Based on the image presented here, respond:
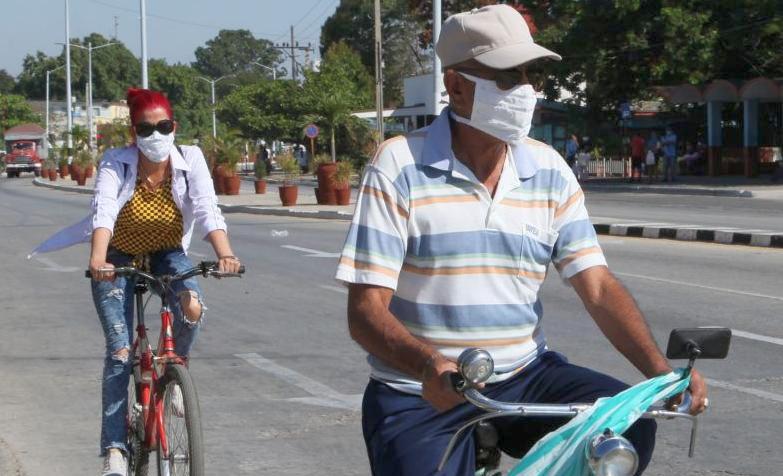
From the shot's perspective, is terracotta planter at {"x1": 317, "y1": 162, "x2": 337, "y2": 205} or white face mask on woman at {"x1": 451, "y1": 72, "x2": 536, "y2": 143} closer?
white face mask on woman at {"x1": 451, "y1": 72, "x2": 536, "y2": 143}

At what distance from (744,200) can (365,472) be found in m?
Answer: 26.9

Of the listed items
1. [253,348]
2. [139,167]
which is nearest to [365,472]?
[139,167]

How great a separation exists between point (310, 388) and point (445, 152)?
532 cm

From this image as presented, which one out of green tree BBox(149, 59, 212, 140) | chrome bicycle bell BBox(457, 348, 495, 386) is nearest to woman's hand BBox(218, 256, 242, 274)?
chrome bicycle bell BBox(457, 348, 495, 386)

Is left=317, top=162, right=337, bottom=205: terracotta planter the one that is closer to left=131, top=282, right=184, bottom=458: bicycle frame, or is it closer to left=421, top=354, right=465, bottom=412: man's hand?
left=131, top=282, right=184, bottom=458: bicycle frame

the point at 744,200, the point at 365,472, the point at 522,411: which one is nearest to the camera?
the point at 522,411

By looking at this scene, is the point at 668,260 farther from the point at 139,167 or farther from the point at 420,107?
the point at 420,107

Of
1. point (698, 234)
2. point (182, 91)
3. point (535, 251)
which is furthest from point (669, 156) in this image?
point (182, 91)

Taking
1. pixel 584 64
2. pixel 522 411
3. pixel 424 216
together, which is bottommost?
pixel 522 411

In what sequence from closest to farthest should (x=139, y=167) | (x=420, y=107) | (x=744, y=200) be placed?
(x=139, y=167), (x=744, y=200), (x=420, y=107)

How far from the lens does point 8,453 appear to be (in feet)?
22.7

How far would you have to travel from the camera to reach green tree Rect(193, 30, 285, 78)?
18612 centimetres

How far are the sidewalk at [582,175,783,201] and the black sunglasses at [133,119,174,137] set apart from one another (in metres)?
27.8

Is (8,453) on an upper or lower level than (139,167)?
lower
